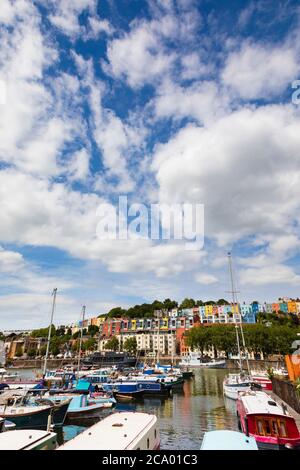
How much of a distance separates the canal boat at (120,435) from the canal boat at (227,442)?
8.83 feet

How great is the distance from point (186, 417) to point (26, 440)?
2427 cm

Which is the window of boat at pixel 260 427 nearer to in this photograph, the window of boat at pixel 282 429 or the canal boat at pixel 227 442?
the window of boat at pixel 282 429

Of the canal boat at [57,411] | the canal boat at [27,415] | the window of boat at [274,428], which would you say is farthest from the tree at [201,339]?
the window of boat at [274,428]

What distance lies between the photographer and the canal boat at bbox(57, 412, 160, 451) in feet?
34.9

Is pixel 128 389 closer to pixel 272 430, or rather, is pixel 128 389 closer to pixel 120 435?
pixel 272 430

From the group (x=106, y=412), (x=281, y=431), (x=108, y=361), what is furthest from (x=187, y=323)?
(x=281, y=431)

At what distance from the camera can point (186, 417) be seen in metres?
31.0

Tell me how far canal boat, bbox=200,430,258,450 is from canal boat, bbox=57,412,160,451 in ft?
8.83

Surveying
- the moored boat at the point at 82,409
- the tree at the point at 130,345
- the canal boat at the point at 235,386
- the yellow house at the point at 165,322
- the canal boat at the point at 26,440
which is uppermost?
the yellow house at the point at 165,322

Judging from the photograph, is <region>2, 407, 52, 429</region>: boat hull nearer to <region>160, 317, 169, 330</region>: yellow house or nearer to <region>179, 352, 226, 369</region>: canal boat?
<region>179, 352, 226, 369</region>: canal boat

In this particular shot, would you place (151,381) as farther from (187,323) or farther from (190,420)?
(187,323)

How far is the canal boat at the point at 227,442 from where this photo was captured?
1098 cm

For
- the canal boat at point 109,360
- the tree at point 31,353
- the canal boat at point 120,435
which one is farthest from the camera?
the tree at point 31,353
